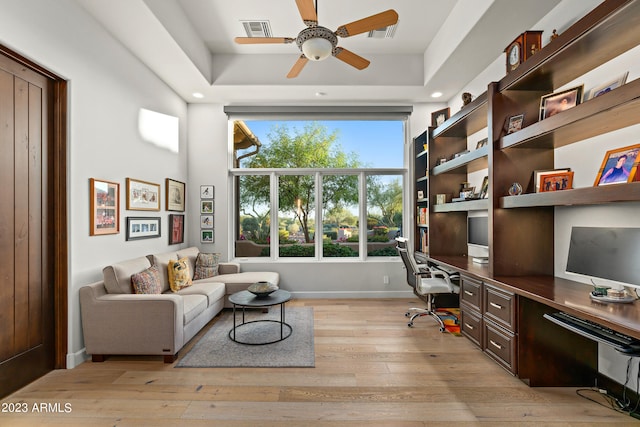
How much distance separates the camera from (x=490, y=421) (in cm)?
200

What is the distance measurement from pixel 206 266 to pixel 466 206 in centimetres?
345

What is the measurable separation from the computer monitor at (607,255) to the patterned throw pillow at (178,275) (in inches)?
150

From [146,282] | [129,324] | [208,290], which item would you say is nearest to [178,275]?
[208,290]

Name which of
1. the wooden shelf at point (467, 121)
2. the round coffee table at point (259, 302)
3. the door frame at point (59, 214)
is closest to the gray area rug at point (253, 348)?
the round coffee table at point (259, 302)

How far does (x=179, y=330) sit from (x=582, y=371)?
128 inches

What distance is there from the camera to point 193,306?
318cm

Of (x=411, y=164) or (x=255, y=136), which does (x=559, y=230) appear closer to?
(x=411, y=164)

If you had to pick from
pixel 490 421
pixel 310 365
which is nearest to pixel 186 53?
pixel 310 365

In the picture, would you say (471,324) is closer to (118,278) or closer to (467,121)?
(467,121)

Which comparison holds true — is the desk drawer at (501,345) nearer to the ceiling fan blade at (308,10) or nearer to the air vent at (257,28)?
the ceiling fan blade at (308,10)

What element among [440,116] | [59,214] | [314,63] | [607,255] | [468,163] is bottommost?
[607,255]

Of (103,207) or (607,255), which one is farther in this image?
(103,207)

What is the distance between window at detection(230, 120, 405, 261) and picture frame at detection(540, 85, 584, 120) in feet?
8.73

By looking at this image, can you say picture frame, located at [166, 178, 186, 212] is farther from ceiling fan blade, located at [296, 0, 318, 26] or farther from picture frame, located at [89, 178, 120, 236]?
ceiling fan blade, located at [296, 0, 318, 26]
